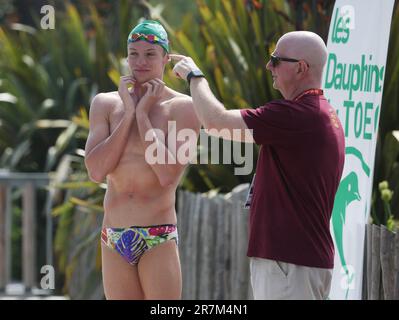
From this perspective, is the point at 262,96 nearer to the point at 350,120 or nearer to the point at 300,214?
the point at 350,120

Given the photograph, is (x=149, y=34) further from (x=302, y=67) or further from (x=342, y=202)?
(x=342, y=202)

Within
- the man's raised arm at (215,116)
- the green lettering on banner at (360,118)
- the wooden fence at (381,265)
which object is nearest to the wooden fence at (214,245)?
the wooden fence at (381,265)

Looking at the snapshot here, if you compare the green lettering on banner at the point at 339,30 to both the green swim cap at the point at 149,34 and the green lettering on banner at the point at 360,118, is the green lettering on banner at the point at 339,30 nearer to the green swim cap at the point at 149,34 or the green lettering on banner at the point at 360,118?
the green lettering on banner at the point at 360,118

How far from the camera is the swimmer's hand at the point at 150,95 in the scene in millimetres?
4832

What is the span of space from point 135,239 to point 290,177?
913 mm

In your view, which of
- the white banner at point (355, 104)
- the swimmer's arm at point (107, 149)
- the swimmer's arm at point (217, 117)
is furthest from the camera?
the white banner at point (355, 104)

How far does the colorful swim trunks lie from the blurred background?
1.80m

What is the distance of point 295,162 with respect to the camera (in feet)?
14.1

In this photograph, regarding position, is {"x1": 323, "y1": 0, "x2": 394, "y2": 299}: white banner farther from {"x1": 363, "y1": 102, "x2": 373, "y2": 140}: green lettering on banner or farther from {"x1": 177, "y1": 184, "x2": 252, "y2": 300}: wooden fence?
{"x1": 177, "y1": 184, "x2": 252, "y2": 300}: wooden fence

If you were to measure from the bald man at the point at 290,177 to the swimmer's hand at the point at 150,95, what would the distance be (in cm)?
48

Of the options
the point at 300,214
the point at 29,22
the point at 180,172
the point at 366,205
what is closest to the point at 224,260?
the point at 366,205

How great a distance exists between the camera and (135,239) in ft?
15.8

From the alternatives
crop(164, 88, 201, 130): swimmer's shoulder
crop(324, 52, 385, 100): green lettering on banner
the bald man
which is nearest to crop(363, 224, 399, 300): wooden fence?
crop(324, 52, 385, 100): green lettering on banner

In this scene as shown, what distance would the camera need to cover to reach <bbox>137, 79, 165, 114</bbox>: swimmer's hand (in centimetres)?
483
